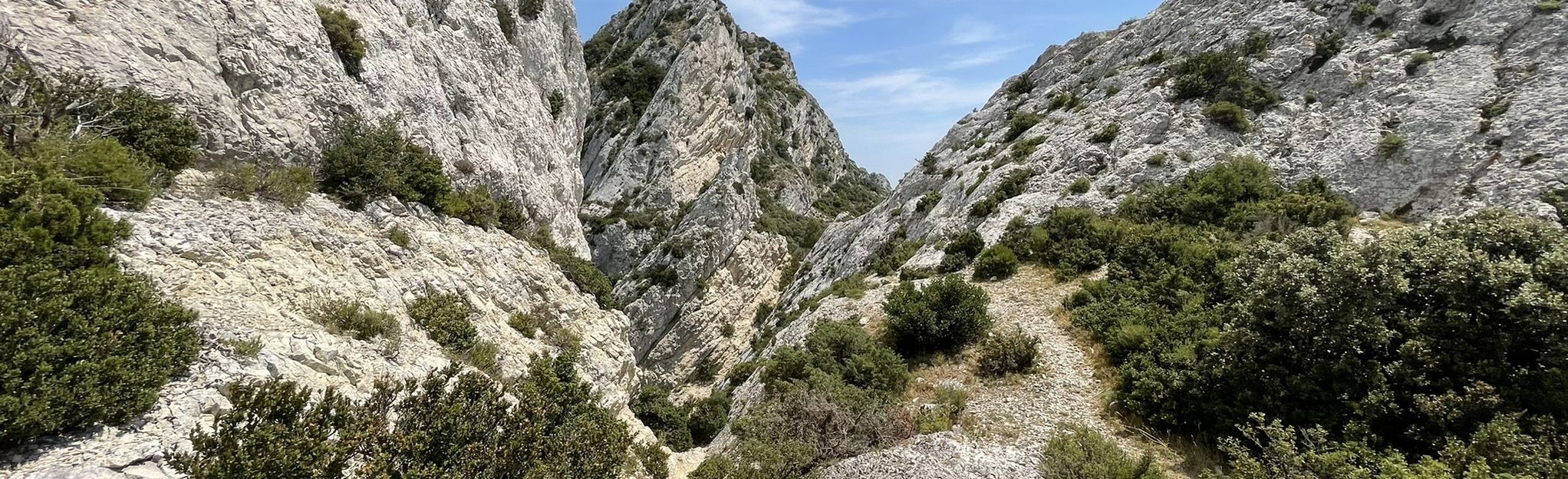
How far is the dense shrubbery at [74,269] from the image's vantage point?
14.8ft

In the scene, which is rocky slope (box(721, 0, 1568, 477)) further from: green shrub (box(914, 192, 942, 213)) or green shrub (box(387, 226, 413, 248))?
green shrub (box(387, 226, 413, 248))

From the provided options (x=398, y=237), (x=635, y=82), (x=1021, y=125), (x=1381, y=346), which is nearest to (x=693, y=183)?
(x=635, y=82)

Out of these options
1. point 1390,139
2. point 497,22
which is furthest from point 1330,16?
point 497,22

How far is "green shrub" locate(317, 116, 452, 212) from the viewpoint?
10.7 m

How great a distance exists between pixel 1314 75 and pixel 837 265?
20695 millimetres

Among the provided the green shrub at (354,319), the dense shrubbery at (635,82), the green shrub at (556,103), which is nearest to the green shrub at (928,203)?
the green shrub at (556,103)

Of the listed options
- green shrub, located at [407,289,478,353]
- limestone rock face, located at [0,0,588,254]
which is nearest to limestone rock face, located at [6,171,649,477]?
green shrub, located at [407,289,478,353]

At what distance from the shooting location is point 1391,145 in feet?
55.2

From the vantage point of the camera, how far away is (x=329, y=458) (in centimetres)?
508

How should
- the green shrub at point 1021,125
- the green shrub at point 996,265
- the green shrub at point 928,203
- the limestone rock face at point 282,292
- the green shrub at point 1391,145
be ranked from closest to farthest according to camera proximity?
the limestone rock face at point 282,292, the green shrub at point 1391,145, the green shrub at point 996,265, the green shrub at point 928,203, the green shrub at point 1021,125

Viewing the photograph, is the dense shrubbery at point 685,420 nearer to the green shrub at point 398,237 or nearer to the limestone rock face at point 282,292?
the limestone rock face at point 282,292

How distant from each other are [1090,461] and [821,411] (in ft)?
15.7

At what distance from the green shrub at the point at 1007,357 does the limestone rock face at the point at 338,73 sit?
1372cm

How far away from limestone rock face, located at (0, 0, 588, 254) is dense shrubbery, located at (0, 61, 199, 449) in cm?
76
